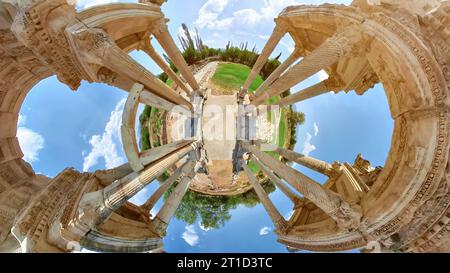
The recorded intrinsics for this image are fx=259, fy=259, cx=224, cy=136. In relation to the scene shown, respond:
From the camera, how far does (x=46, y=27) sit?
6473mm

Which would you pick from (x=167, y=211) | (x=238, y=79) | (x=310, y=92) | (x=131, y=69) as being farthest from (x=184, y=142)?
(x=238, y=79)

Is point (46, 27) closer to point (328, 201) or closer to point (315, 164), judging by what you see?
point (328, 201)

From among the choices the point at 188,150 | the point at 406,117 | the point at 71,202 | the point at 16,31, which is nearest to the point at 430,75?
the point at 406,117

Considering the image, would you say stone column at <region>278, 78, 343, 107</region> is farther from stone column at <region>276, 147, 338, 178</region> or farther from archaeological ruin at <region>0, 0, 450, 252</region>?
stone column at <region>276, 147, 338, 178</region>

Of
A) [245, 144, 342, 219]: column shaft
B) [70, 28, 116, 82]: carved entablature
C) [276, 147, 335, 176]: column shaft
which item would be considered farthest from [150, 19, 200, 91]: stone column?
[276, 147, 335, 176]: column shaft

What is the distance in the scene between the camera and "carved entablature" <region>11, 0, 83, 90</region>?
6168 mm

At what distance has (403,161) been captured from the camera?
720cm

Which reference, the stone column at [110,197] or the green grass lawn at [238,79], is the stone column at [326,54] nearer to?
the stone column at [110,197]

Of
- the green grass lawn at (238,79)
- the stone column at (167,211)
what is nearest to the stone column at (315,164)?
the stone column at (167,211)

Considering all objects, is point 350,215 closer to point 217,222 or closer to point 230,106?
point 230,106

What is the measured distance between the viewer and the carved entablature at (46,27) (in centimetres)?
617

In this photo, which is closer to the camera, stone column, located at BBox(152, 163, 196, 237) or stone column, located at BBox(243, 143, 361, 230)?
stone column, located at BBox(243, 143, 361, 230)

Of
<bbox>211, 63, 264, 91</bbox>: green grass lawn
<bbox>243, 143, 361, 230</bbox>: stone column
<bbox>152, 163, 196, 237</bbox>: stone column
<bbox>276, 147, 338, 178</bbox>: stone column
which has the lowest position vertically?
<bbox>152, 163, 196, 237</bbox>: stone column
